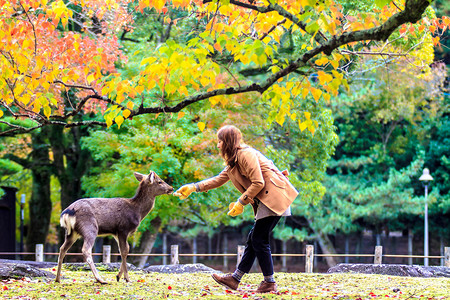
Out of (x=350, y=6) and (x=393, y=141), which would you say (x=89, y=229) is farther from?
(x=393, y=141)

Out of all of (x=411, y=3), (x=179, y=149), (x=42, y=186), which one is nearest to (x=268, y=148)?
(x=179, y=149)

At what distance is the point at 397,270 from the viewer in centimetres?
1133

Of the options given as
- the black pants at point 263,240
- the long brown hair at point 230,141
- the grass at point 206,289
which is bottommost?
the grass at point 206,289

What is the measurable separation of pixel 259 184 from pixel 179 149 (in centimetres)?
1129

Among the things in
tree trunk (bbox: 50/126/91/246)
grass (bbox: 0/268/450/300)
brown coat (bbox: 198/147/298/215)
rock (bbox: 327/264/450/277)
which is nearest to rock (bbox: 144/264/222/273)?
grass (bbox: 0/268/450/300)

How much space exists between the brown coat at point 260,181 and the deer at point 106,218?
2.15m

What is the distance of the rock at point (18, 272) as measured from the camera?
28.4 ft

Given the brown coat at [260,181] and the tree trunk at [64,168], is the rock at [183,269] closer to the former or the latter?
the brown coat at [260,181]

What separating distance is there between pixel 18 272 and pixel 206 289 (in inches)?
125

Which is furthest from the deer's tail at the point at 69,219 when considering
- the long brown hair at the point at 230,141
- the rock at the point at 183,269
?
the rock at the point at 183,269

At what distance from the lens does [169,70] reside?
687 centimetres

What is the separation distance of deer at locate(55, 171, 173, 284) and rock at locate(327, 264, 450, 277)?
4745 mm

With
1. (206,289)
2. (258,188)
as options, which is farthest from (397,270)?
(258,188)

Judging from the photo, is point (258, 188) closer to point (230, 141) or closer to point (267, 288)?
point (230, 141)
